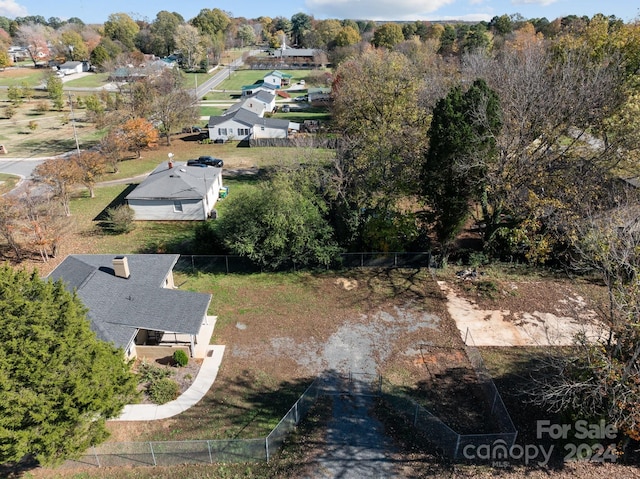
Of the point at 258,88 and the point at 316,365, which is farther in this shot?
the point at 258,88

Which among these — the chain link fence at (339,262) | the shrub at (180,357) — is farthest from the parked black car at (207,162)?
the shrub at (180,357)

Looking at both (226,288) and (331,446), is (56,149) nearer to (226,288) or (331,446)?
(226,288)

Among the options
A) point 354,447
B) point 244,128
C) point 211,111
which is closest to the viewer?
point 354,447

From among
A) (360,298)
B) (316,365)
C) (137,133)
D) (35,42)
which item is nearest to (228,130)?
(137,133)

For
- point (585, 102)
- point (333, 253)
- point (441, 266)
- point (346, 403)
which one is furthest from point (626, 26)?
point (346, 403)

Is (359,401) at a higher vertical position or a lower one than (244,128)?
lower

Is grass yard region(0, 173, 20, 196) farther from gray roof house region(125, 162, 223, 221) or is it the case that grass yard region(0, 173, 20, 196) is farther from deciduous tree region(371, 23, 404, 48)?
deciduous tree region(371, 23, 404, 48)

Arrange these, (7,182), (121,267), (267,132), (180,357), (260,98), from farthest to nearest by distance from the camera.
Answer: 1. (260,98)
2. (267,132)
3. (7,182)
4. (121,267)
5. (180,357)

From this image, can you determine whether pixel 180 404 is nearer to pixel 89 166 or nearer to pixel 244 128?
pixel 89 166
